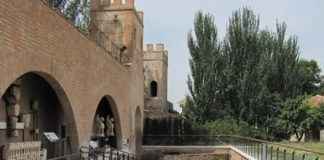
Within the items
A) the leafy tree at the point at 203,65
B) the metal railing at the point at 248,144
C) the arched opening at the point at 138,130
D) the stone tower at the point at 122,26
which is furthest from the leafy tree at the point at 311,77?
the stone tower at the point at 122,26

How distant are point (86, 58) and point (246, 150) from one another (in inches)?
381

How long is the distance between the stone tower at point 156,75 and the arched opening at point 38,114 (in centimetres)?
2900

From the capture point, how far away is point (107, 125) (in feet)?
71.6

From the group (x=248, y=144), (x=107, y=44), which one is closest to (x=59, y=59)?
(x=107, y=44)

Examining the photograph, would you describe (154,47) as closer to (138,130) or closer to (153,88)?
(153,88)

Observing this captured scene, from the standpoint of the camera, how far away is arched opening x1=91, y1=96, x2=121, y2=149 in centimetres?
2067

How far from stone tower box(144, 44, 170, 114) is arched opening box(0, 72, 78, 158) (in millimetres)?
29002

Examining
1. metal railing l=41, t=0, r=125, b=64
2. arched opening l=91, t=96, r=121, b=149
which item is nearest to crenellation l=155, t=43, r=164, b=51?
metal railing l=41, t=0, r=125, b=64

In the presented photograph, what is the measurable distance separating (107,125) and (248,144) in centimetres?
623

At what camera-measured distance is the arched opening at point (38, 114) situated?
→ 1152 cm

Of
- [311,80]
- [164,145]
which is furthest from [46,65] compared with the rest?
[311,80]

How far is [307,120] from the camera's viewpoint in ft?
127

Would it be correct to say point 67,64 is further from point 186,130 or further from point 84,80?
point 186,130

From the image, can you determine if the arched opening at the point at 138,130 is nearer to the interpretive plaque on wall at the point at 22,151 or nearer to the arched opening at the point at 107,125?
the arched opening at the point at 107,125
